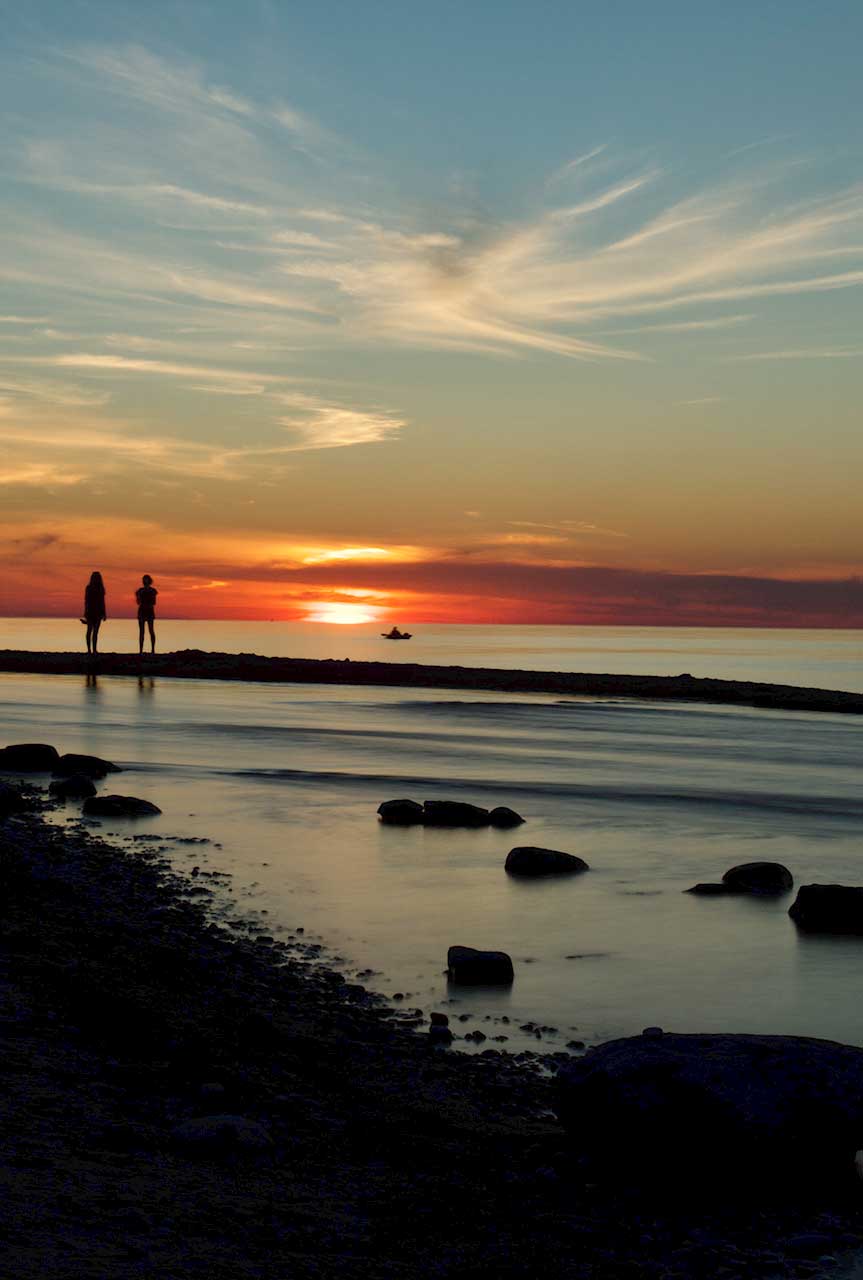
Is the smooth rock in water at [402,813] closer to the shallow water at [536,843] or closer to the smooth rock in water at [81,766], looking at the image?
the shallow water at [536,843]

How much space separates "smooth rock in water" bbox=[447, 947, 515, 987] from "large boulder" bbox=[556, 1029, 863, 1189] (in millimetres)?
2929

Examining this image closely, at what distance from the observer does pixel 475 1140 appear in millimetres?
6363

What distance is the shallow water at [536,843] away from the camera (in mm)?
9375

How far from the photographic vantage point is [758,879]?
13.0m

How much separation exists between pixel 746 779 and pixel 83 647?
79.7 m

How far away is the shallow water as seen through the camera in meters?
9.38

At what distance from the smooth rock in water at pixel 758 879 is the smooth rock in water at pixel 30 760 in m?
11.4

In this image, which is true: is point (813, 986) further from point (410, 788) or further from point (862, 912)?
point (410, 788)

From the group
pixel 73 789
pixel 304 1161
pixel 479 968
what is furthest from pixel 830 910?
pixel 73 789

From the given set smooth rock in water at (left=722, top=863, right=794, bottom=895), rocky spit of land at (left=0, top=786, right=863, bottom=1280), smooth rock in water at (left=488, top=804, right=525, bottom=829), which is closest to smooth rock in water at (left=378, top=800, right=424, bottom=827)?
smooth rock in water at (left=488, top=804, right=525, bottom=829)

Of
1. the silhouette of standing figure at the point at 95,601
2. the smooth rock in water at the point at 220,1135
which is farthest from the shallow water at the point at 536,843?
the silhouette of standing figure at the point at 95,601

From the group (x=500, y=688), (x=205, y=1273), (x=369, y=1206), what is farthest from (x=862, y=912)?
(x=500, y=688)

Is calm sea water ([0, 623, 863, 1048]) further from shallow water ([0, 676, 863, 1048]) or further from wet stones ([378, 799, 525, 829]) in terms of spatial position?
wet stones ([378, 799, 525, 829])

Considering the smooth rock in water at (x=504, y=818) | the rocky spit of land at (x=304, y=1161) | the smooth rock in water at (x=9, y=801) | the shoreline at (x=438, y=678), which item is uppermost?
the shoreline at (x=438, y=678)
